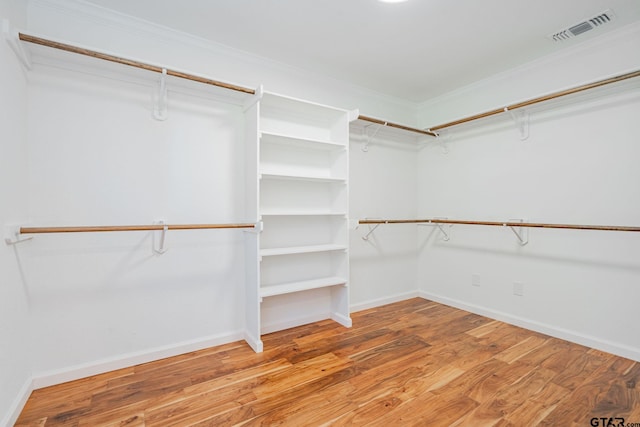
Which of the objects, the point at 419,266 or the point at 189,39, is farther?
the point at 419,266

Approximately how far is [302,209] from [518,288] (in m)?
2.17

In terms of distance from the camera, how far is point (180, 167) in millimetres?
2297

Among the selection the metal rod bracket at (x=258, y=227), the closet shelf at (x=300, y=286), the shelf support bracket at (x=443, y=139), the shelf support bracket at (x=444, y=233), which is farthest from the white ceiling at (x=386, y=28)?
the closet shelf at (x=300, y=286)

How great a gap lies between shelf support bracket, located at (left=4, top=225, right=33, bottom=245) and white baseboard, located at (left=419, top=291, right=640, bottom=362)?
3.68m

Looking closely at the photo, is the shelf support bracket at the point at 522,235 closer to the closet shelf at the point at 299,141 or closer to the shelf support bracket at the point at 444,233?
the shelf support bracket at the point at 444,233

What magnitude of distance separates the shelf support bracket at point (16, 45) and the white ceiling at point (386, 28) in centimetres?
55

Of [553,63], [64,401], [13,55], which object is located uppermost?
[553,63]

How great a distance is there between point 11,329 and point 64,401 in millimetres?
516

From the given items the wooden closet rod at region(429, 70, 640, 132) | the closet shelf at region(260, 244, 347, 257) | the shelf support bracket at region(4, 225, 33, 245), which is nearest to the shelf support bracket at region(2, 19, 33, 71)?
the shelf support bracket at region(4, 225, 33, 245)

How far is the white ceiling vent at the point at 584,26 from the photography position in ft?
6.78

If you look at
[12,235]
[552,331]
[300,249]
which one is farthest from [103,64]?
[552,331]

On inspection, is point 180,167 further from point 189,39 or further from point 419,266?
point 419,266

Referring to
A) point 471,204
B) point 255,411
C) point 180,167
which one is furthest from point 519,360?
point 180,167

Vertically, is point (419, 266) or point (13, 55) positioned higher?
→ point (13, 55)
